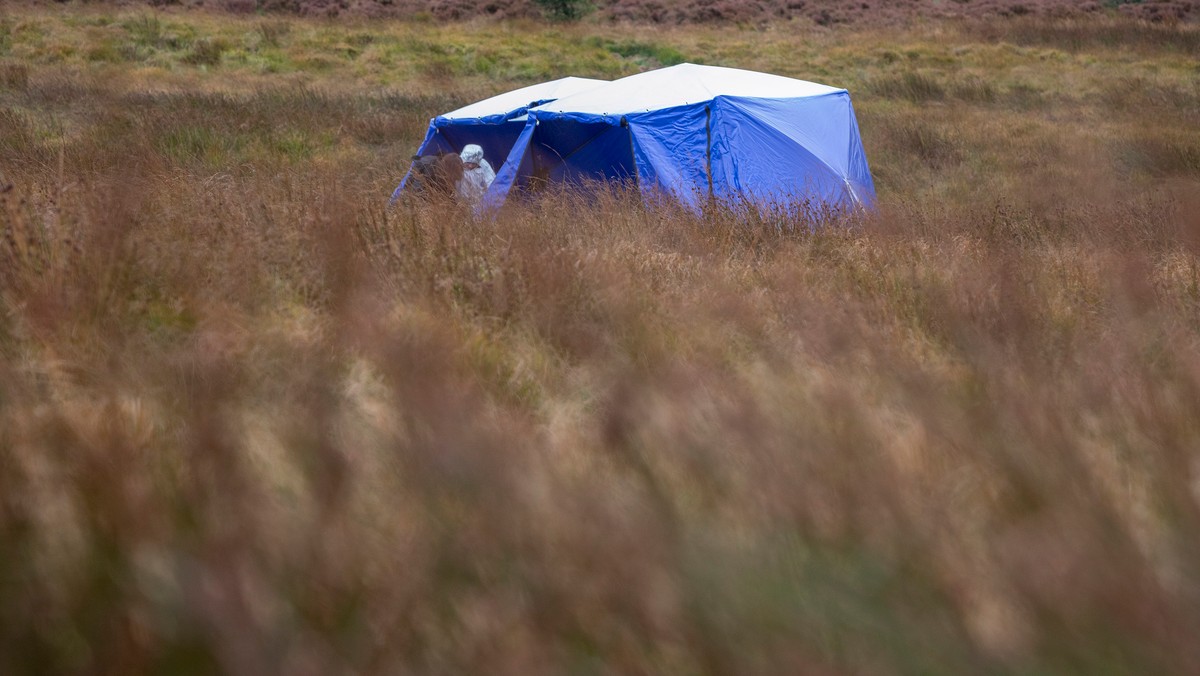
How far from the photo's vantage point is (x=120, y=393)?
2000mm

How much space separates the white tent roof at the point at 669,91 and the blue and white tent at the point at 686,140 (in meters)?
0.01

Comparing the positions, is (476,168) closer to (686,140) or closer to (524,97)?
(524,97)

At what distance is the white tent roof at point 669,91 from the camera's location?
360 inches

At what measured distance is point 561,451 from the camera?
77.6 inches

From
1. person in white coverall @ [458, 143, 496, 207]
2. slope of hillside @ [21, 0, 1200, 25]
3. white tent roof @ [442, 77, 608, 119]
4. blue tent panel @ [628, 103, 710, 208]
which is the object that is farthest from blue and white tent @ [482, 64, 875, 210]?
slope of hillside @ [21, 0, 1200, 25]

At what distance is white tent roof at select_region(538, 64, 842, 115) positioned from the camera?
9141 millimetres

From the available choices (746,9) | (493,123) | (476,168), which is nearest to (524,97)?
(493,123)

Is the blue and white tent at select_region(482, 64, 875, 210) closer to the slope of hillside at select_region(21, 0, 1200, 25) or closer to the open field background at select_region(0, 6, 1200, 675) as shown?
the open field background at select_region(0, 6, 1200, 675)

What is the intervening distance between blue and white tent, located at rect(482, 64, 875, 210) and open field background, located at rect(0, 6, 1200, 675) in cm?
474

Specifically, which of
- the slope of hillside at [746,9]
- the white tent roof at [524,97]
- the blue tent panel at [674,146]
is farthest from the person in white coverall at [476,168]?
the slope of hillside at [746,9]

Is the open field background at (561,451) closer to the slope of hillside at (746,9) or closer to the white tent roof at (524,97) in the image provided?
the white tent roof at (524,97)

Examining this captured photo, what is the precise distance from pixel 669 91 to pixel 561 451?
7873mm

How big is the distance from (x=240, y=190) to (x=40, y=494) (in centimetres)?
351

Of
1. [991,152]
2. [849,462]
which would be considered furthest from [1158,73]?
[849,462]
